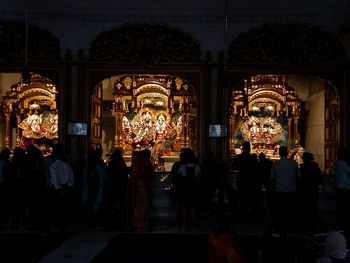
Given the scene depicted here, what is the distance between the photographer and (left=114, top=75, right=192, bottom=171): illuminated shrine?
42.1ft

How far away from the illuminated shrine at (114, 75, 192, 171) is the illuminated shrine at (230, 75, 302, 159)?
1.49 meters

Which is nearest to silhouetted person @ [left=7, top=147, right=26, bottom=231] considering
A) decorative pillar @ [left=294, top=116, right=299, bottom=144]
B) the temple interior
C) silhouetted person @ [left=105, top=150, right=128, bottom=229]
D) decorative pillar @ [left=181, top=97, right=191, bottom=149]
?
silhouetted person @ [left=105, top=150, right=128, bottom=229]

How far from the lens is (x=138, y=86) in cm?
1284

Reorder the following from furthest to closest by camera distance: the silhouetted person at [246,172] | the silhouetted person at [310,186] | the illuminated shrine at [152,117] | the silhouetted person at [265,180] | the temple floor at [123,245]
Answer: the illuminated shrine at [152,117] → the silhouetted person at [265,180] → the silhouetted person at [246,172] → the silhouetted person at [310,186] → the temple floor at [123,245]

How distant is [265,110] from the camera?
1408 centimetres

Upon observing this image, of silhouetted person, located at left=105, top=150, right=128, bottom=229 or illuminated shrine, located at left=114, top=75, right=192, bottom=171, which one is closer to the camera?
silhouetted person, located at left=105, top=150, right=128, bottom=229

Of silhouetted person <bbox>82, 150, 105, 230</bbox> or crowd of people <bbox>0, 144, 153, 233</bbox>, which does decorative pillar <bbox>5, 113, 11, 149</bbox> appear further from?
silhouetted person <bbox>82, 150, 105, 230</bbox>

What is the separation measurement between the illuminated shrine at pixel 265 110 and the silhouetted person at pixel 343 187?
6046mm

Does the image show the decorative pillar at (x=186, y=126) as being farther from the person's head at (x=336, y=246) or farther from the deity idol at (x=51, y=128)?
the person's head at (x=336, y=246)

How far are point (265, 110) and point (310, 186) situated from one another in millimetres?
6823

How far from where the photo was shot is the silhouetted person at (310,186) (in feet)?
24.3

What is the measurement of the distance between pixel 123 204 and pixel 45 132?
6151 mm

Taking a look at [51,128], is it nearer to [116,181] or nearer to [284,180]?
[116,181]

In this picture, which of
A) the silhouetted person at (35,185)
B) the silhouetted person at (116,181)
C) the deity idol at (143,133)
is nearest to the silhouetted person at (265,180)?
the silhouetted person at (116,181)
